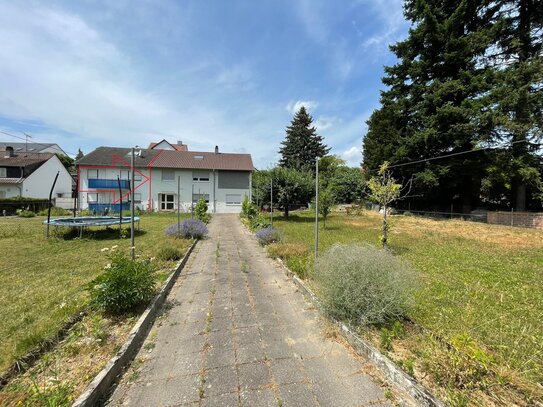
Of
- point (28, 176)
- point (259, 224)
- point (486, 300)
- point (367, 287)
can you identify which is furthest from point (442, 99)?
point (28, 176)

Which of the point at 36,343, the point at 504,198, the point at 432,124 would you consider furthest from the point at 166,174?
the point at 504,198

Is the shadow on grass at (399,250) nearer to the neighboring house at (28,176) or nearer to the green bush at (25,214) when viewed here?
the green bush at (25,214)

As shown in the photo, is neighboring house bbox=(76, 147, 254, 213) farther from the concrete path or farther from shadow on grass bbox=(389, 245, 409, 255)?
the concrete path

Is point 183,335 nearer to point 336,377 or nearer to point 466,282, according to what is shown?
point 336,377

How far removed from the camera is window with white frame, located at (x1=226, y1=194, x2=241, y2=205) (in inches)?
1139

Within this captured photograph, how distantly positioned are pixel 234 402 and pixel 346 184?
3663cm

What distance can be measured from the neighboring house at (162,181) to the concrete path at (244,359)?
2368 cm

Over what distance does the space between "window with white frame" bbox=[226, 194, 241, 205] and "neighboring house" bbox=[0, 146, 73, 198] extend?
58.5 feet

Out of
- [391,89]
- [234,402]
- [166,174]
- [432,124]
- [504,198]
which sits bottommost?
[234,402]

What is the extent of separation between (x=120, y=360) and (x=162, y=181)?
27.6 meters

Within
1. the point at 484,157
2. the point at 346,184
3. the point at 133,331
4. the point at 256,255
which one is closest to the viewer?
the point at 133,331

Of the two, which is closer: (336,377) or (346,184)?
(336,377)

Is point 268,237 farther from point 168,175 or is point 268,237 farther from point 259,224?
point 168,175

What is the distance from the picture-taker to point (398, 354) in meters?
2.89
